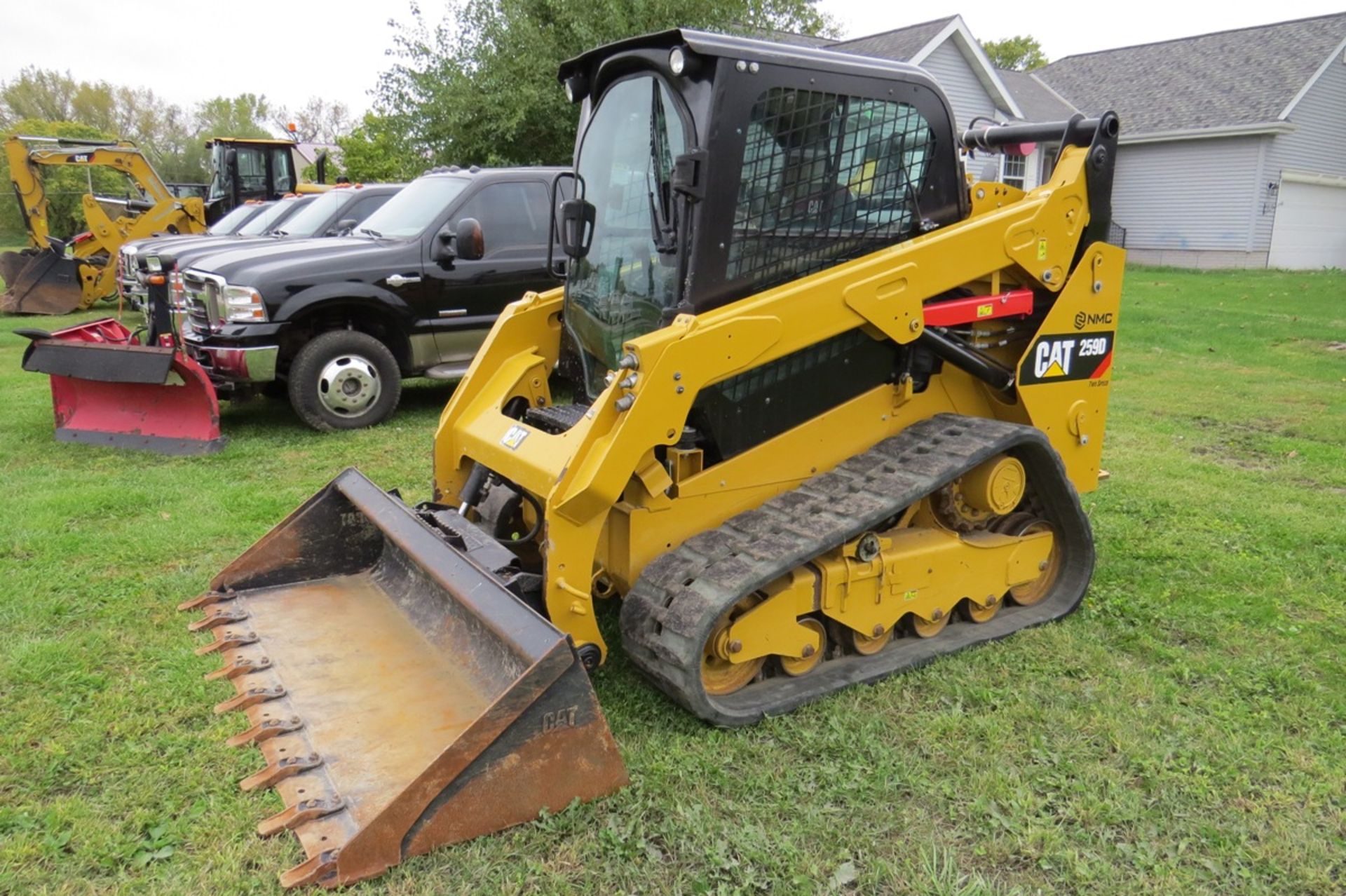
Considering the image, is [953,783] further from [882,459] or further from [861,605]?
[882,459]

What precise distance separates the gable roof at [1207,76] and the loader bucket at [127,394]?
23875 millimetres

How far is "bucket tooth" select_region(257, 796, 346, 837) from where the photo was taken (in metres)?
2.92

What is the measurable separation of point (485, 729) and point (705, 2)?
1699cm

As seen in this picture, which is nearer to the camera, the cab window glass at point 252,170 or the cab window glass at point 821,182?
the cab window glass at point 821,182

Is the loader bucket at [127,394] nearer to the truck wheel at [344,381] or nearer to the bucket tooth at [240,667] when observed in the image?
the truck wheel at [344,381]

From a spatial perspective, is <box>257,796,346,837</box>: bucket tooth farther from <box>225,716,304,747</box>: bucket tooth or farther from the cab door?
the cab door

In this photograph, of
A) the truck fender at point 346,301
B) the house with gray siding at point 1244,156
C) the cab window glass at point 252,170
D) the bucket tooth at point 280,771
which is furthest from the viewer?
the house with gray siding at point 1244,156

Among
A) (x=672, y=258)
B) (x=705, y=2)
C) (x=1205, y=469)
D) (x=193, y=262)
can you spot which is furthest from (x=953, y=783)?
(x=705, y=2)

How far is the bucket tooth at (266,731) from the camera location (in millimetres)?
3332

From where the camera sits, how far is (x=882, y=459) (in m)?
4.05

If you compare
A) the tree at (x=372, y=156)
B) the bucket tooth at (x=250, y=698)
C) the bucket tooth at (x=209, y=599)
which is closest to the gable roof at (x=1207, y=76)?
the tree at (x=372, y=156)

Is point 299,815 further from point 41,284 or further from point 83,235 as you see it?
point 83,235

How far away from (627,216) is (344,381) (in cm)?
471

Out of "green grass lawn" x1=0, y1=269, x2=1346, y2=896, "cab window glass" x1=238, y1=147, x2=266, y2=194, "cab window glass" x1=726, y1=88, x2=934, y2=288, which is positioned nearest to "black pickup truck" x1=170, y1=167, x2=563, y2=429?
"green grass lawn" x1=0, y1=269, x2=1346, y2=896
